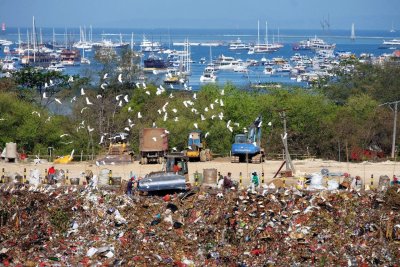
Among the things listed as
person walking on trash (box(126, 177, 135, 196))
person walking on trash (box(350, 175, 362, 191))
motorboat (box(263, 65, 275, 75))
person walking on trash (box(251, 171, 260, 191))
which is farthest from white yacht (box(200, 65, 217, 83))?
person walking on trash (box(126, 177, 135, 196))

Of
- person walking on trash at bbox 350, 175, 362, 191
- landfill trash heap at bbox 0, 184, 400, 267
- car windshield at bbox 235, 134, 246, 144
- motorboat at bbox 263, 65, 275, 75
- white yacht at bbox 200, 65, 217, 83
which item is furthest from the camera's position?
motorboat at bbox 263, 65, 275, 75

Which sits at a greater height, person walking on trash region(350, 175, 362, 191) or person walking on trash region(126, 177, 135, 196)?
person walking on trash region(350, 175, 362, 191)

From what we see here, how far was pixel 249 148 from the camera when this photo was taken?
39594 millimetres

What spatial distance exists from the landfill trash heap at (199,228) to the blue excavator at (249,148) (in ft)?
25.3

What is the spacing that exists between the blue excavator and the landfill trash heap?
7721mm

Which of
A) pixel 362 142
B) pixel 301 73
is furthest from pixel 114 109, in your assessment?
pixel 301 73

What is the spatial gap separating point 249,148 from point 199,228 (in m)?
10.4

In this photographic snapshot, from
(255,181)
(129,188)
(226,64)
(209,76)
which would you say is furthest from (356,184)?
(226,64)

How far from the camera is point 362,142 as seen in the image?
156ft

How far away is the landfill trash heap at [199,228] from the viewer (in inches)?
1096

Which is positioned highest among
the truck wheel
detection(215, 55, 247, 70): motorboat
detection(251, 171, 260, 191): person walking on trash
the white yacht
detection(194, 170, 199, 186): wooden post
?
detection(251, 171, 260, 191): person walking on trash

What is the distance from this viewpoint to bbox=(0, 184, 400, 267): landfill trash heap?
27.8 metres

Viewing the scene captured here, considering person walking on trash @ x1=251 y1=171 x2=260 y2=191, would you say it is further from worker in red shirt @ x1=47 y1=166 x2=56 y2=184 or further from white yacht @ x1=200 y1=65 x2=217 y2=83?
white yacht @ x1=200 y1=65 x2=217 y2=83

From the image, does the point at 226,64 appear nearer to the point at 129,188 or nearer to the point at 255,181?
the point at 255,181
